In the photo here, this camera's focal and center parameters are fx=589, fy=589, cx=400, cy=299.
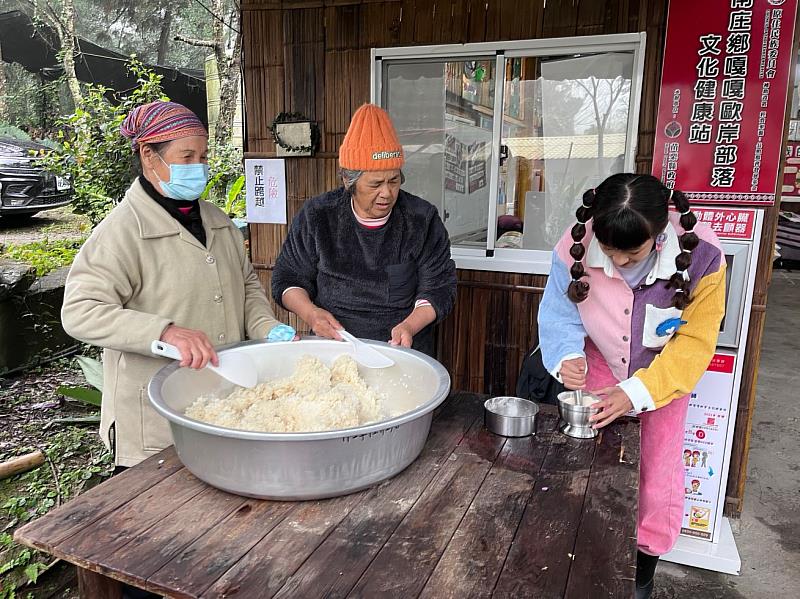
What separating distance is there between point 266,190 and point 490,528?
117 inches

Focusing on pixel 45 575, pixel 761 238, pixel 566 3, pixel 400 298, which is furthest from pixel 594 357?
pixel 45 575

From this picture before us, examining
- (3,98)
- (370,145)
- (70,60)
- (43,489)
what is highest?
(70,60)

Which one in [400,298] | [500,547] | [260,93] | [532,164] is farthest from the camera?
[260,93]

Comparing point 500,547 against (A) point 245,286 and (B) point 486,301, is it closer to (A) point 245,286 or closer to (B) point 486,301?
(A) point 245,286

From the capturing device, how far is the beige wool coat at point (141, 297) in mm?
1535

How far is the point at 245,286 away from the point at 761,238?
224cm

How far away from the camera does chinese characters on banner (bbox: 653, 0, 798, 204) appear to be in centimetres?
242

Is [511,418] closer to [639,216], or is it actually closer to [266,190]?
[639,216]

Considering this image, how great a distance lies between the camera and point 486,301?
342 centimetres

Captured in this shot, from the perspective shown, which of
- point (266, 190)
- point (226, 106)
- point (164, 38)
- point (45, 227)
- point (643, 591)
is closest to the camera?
point (643, 591)

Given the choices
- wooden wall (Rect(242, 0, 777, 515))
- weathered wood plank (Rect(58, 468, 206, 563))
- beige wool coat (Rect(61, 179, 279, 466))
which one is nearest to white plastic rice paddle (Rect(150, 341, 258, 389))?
beige wool coat (Rect(61, 179, 279, 466))

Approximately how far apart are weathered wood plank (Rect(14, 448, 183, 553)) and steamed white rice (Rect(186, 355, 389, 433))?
151 millimetres

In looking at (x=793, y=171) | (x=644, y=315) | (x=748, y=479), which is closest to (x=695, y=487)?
(x=748, y=479)

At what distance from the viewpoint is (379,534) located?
1.21 metres
